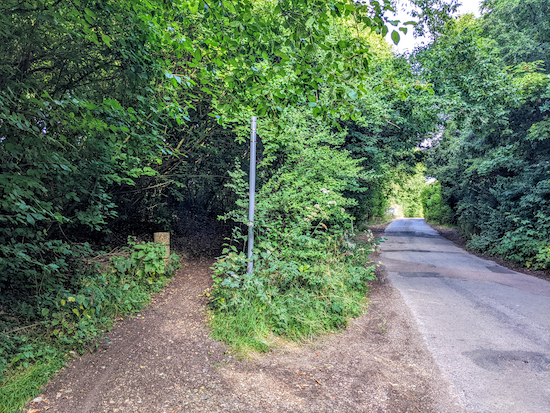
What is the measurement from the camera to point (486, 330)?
484cm

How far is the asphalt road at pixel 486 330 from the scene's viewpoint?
328 centimetres

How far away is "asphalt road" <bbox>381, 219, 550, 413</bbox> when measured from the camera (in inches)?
129

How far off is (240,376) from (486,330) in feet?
12.1

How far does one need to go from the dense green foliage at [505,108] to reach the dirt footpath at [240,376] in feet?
22.2

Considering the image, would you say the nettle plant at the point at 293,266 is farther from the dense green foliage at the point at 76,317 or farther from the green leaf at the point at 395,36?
the green leaf at the point at 395,36

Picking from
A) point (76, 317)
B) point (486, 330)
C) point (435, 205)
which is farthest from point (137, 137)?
point (435, 205)

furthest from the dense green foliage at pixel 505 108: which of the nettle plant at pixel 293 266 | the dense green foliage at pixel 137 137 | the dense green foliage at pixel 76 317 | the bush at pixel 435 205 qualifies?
the bush at pixel 435 205

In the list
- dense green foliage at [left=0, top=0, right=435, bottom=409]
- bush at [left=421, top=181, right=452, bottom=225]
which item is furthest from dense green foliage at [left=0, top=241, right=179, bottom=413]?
bush at [left=421, top=181, right=452, bottom=225]

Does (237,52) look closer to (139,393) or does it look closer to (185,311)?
(139,393)

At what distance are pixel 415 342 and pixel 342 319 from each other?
1.04m

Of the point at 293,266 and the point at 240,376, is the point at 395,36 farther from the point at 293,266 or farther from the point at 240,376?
the point at 293,266

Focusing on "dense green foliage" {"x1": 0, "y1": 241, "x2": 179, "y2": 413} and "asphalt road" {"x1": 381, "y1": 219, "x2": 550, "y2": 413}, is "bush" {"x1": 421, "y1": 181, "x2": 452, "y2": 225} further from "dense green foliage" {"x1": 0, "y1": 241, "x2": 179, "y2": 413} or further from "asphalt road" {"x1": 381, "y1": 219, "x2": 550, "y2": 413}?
"dense green foliage" {"x1": 0, "y1": 241, "x2": 179, "y2": 413}

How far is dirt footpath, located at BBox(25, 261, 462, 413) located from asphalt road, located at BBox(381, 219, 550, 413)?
12.1 inches

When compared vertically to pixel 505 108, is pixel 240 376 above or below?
below
